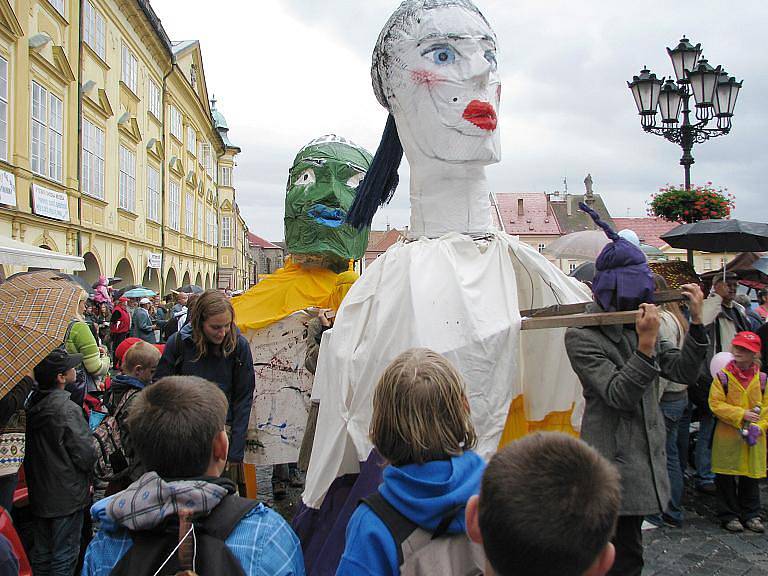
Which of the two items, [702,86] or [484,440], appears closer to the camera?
[484,440]

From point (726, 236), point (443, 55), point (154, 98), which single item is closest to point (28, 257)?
point (443, 55)

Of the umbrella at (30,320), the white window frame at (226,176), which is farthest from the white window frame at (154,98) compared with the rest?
the umbrella at (30,320)

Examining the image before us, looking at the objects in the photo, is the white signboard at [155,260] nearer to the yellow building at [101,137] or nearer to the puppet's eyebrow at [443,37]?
the yellow building at [101,137]

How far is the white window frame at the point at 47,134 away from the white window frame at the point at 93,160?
124cm

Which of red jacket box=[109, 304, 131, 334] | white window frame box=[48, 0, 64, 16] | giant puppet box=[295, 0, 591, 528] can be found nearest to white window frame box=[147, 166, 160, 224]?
white window frame box=[48, 0, 64, 16]

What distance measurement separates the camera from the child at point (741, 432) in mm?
4336

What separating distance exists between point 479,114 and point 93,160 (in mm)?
16504

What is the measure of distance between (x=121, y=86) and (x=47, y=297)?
1821 cm

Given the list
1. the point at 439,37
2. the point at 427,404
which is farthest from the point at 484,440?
the point at 439,37

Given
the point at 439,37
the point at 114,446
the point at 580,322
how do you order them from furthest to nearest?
the point at 114,446 → the point at 439,37 → the point at 580,322

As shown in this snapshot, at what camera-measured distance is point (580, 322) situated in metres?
2.33

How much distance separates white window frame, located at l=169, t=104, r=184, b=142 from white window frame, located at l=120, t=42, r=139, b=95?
14.7ft

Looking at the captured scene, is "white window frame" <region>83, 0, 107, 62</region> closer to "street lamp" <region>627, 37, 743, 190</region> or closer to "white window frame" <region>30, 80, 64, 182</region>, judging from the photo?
"white window frame" <region>30, 80, 64, 182</region>

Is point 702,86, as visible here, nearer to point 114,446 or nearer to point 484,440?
point 484,440
